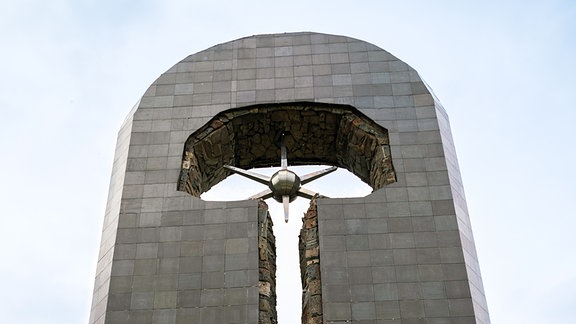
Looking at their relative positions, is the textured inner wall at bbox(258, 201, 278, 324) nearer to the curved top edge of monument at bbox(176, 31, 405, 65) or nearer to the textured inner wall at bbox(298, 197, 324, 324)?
the textured inner wall at bbox(298, 197, 324, 324)

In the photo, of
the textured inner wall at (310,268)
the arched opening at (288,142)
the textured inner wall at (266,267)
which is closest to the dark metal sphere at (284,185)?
the textured inner wall at (310,268)

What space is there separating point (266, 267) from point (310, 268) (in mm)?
Result: 892

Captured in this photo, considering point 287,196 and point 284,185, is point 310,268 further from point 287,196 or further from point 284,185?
point 284,185

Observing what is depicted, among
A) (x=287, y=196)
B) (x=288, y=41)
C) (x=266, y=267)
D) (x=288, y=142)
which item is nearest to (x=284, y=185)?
(x=287, y=196)

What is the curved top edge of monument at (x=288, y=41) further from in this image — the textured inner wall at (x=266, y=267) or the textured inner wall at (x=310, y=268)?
the textured inner wall at (x=266, y=267)

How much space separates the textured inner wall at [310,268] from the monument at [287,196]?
25mm

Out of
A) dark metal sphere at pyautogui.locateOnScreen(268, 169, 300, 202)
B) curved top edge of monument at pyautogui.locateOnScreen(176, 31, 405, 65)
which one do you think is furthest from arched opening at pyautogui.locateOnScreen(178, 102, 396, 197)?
curved top edge of monument at pyautogui.locateOnScreen(176, 31, 405, 65)

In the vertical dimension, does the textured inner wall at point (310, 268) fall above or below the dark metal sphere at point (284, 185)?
below

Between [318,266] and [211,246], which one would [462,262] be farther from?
[211,246]

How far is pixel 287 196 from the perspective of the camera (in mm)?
16594

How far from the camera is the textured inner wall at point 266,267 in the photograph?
13602mm

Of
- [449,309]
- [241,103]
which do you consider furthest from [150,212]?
[449,309]

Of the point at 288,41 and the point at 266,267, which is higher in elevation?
the point at 288,41

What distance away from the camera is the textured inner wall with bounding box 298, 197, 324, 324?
Answer: 13.7m
